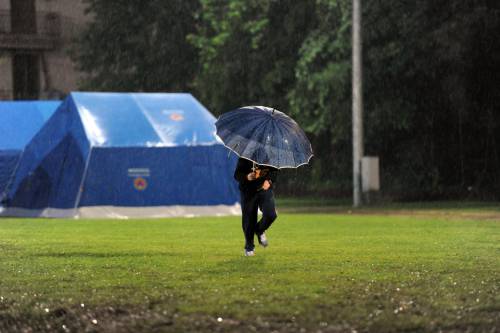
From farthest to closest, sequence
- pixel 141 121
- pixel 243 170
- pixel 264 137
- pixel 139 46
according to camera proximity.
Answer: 1. pixel 139 46
2. pixel 141 121
3. pixel 243 170
4. pixel 264 137

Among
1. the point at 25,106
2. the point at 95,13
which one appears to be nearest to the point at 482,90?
the point at 25,106

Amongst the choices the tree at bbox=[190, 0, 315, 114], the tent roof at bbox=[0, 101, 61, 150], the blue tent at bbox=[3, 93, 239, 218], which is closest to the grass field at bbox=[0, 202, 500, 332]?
the blue tent at bbox=[3, 93, 239, 218]

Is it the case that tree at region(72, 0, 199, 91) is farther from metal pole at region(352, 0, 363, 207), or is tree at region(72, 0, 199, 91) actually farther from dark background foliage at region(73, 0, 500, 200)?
metal pole at region(352, 0, 363, 207)

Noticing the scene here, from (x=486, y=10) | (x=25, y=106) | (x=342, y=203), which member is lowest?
(x=342, y=203)

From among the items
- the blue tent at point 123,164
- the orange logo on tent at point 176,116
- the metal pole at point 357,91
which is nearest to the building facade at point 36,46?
the metal pole at point 357,91

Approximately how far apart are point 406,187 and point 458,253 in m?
27.9

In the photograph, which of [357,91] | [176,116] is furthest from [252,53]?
[176,116]

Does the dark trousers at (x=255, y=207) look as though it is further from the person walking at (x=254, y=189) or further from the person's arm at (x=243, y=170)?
the person's arm at (x=243, y=170)

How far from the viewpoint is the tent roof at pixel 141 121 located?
3280 cm

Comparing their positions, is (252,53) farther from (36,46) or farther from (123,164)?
(123,164)

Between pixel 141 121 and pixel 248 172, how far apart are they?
17.8 metres

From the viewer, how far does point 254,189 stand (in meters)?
16.3

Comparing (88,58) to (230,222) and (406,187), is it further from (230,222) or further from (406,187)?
(230,222)

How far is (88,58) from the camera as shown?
200 feet
